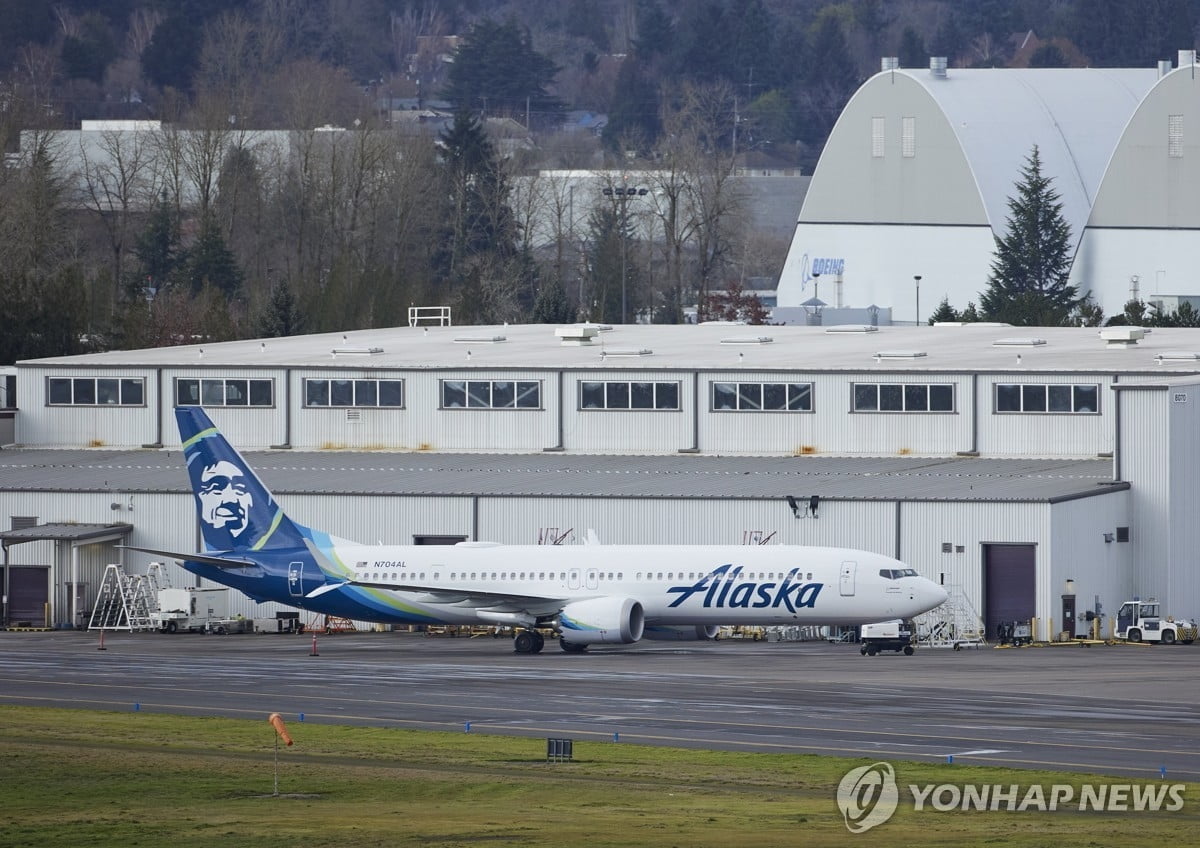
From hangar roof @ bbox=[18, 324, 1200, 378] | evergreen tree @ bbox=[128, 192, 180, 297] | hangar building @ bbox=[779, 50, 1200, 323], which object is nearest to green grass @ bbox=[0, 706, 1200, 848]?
hangar roof @ bbox=[18, 324, 1200, 378]

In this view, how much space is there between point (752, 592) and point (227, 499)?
17556 millimetres

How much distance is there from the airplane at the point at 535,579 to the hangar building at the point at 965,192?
292 feet

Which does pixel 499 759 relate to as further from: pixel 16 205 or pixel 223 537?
pixel 16 205

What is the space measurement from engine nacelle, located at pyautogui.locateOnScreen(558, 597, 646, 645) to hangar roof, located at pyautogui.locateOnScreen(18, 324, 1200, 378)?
2071cm

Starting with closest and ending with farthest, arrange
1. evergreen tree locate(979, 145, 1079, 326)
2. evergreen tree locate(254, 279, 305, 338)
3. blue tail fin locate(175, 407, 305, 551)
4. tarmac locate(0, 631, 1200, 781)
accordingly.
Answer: tarmac locate(0, 631, 1200, 781)
blue tail fin locate(175, 407, 305, 551)
evergreen tree locate(254, 279, 305, 338)
evergreen tree locate(979, 145, 1079, 326)

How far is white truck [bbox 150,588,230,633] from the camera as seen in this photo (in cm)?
8281

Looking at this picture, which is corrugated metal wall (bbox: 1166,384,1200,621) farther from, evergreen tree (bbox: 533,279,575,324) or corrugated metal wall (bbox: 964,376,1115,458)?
evergreen tree (bbox: 533,279,575,324)

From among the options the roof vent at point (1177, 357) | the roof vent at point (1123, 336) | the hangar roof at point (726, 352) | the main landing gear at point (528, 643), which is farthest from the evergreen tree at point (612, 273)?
the main landing gear at point (528, 643)

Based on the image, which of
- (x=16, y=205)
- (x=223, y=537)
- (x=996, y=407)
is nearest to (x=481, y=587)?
(x=223, y=537)

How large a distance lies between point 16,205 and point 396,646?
3825 inches

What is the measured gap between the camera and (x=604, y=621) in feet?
230

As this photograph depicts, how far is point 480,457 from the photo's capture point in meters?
91.5

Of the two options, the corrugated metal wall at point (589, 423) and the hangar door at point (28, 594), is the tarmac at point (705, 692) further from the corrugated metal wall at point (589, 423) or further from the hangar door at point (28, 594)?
the corrugated metal wall at point (589, 423)

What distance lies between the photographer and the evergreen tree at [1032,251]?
157 m
